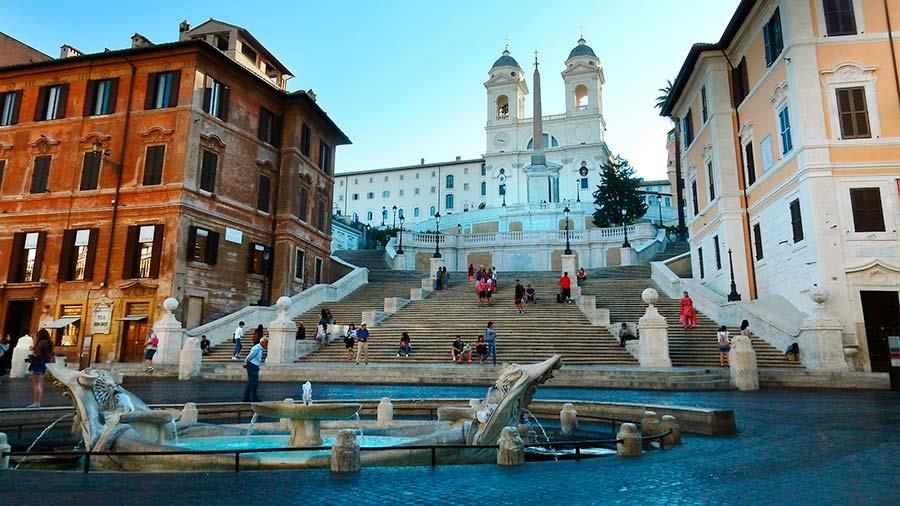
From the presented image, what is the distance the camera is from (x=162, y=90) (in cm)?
2889

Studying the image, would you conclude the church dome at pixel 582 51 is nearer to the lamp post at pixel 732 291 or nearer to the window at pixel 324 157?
the window at pixel 324 157

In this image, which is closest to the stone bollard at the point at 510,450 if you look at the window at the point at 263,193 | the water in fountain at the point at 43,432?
the water in fountain at the point at 43,432

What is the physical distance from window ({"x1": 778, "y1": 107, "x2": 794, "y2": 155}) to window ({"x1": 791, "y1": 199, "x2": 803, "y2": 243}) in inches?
82.2

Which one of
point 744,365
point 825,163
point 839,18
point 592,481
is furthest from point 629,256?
point 592,481

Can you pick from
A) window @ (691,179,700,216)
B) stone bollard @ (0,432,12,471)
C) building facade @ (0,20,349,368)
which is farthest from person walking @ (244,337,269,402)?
window @ (691,179,700,216)

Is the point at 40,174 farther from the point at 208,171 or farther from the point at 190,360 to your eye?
the point at 190,360

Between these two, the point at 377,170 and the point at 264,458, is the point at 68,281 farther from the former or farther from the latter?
the point at 377,170

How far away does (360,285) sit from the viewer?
114 ft

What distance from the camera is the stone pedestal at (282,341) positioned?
2125 centimetres

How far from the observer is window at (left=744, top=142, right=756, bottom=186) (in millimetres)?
25047

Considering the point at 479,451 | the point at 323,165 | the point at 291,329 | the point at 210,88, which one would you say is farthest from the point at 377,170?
the point at 479,451

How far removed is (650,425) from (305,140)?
31052mm

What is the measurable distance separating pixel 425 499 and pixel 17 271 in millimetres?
31157

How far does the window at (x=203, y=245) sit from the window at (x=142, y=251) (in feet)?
4.24
